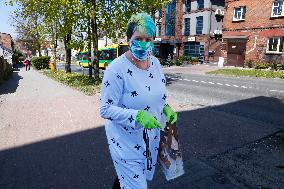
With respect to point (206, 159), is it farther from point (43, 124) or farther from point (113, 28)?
point (113, 28)

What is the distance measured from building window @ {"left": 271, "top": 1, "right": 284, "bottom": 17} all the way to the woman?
91.6 ft

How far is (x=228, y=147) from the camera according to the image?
5.91 m

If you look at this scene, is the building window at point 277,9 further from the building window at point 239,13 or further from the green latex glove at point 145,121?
the green latex glove at point 145,121

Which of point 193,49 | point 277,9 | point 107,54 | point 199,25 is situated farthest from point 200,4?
point 107,54

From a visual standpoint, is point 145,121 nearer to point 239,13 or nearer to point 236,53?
point 236,53

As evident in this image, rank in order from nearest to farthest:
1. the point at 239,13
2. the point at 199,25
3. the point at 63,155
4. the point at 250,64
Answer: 1. the point at 63,155
2. the point at 250,64
3. the point at 239,13
4. the point at 199,25

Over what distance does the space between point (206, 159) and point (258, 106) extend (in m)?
5.94

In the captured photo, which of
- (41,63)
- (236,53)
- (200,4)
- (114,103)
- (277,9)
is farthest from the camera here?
(200,4)

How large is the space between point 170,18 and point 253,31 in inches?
753

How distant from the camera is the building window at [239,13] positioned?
29922 millimetres

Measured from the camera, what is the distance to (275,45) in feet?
88.4

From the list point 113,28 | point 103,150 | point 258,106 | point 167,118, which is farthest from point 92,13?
point 167,118

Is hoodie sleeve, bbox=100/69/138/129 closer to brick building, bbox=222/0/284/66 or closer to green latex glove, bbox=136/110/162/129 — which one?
green latex glove, bbox=136/110/162/129

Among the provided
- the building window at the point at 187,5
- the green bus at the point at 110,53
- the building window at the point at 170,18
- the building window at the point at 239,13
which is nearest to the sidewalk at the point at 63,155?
the green bus at the point at 110,53
